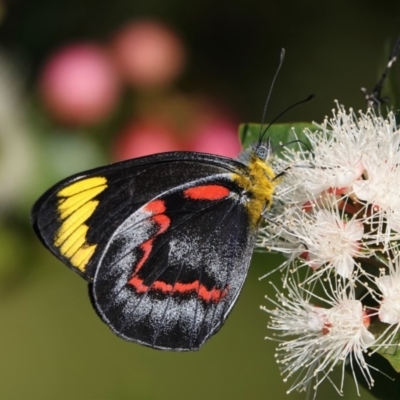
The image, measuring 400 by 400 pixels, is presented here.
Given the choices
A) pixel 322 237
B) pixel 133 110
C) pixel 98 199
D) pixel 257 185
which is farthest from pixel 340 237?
pixel 133 110

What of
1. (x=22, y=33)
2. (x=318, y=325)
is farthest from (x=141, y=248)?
(x=22, y=33)

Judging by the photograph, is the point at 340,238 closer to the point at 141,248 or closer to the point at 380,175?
the point at 380,175

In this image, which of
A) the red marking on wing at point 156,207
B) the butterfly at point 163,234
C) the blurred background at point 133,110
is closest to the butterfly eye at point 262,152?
the butterfly at point 163,234

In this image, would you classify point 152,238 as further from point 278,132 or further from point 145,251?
point 278,132

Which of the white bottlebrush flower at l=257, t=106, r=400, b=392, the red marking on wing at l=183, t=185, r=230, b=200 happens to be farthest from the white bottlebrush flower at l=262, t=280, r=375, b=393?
the red marking on wing at l=183, t=185, r=230, b=200

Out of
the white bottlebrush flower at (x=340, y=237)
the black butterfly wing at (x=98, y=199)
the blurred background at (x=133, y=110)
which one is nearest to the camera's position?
the white bottlebrush flower at (x=340, y=237)

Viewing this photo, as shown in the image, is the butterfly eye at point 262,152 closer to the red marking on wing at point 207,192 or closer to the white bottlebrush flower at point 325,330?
the red marking on wing at point 207,192
